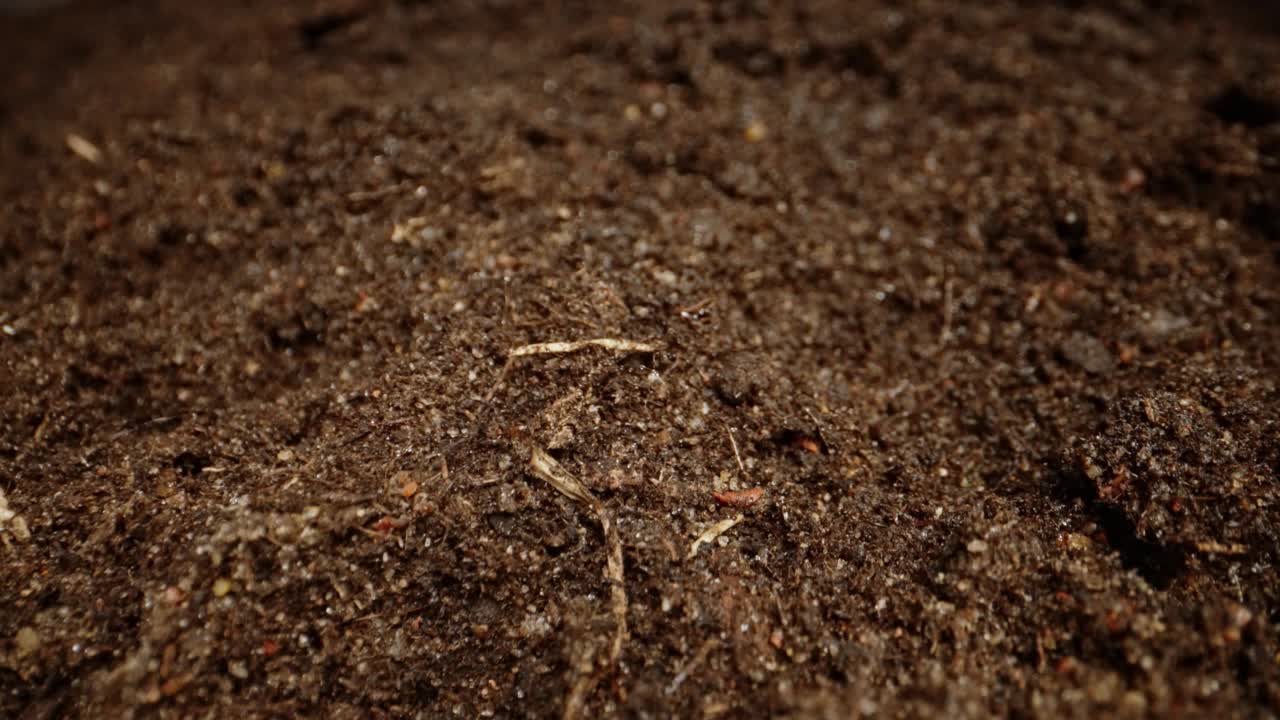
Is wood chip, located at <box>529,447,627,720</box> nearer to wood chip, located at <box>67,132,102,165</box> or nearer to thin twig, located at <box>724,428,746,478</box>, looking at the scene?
thin twig, located at <box>724,428,746,478</box>

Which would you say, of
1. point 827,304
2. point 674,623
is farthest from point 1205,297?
point 674,623

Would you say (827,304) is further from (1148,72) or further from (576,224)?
(1148,72)

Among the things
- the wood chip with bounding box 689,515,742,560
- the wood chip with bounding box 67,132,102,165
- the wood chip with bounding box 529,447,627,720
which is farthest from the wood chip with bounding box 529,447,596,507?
the wood chip with bounding box 67,132,102,165

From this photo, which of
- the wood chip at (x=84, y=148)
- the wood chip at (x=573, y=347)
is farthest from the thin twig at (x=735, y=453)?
the wood chip at (x=84, y=148)

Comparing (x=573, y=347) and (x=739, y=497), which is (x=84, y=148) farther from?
(x=739, y=497)

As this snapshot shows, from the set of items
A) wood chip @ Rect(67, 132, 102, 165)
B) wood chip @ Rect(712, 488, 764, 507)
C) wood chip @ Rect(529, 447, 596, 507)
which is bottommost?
wood chip @ Rect(712, 488, 764, 507)
